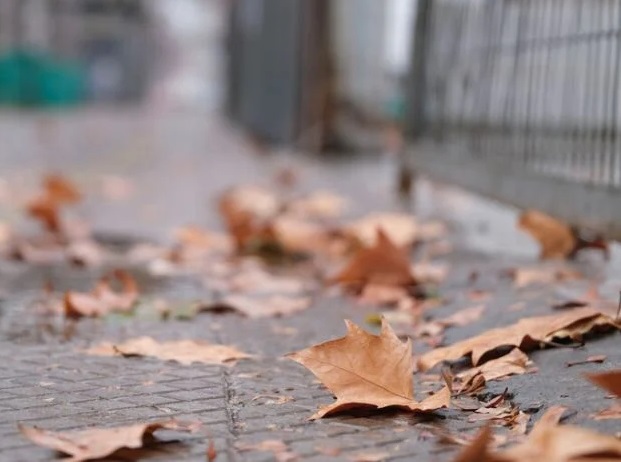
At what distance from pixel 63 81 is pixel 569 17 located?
19.3 meters

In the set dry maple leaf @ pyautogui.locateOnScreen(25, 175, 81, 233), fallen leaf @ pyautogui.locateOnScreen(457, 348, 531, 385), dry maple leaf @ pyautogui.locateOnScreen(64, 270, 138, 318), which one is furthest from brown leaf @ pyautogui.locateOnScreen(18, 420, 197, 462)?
dry maple leaf @ pyautogui.locateOnScreen(25, 175, 81, 233)

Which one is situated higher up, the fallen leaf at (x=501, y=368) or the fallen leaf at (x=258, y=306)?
the fallen leaf at (x=501, y=368)

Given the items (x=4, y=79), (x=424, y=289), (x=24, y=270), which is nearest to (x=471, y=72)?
(x=424, y=289)

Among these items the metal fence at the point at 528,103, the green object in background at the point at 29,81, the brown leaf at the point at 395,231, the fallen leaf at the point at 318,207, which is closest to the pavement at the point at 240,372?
the brown leaf at the point at 395,231

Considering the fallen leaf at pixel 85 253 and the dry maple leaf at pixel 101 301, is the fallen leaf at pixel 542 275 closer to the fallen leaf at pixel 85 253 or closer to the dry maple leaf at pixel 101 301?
the dry maple leaf at pixel 101 301

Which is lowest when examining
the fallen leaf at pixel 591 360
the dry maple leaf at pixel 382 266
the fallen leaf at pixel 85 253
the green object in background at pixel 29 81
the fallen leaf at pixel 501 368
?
the green object in background at pixel 29 81

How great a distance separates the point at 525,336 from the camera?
193 cm

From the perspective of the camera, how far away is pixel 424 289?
2.95m

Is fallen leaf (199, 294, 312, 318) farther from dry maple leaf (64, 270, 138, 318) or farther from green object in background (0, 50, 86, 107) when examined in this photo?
green object in background (0, 50, 86, 107)

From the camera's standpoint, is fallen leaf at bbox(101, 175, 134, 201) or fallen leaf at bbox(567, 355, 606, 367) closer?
fallen leaf at bbox(567, 355, 606, 367)

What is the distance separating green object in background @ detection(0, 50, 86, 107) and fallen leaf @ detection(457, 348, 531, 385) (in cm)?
1741

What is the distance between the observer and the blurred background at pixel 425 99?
9.67ft

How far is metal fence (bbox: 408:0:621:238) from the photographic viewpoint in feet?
9.08

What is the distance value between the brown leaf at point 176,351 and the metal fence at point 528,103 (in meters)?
1.01
